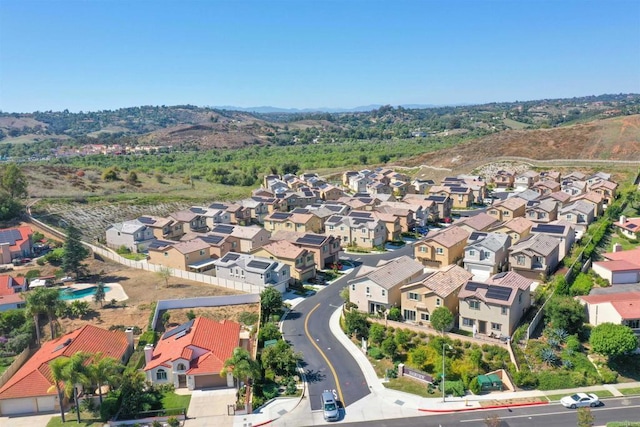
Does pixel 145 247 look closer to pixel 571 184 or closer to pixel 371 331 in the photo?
pixel 371 331

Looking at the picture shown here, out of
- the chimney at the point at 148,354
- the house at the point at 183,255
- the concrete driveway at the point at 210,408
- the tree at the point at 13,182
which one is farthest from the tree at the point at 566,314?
the tree at the point at 13,182

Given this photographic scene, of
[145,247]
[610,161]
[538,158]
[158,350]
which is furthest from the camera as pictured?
[538,158]

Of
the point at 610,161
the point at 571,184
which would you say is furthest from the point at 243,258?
the point at 610,161

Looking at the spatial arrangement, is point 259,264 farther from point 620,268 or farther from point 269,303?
point 620,268

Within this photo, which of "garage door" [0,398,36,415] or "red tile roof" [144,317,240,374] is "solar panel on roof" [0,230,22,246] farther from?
"red tile roof" [144,317,240,374]

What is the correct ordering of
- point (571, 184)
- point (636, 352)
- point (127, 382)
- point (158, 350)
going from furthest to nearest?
point (571, 184)
point (158, 350)
point (636, 352)
point (127, 382)
